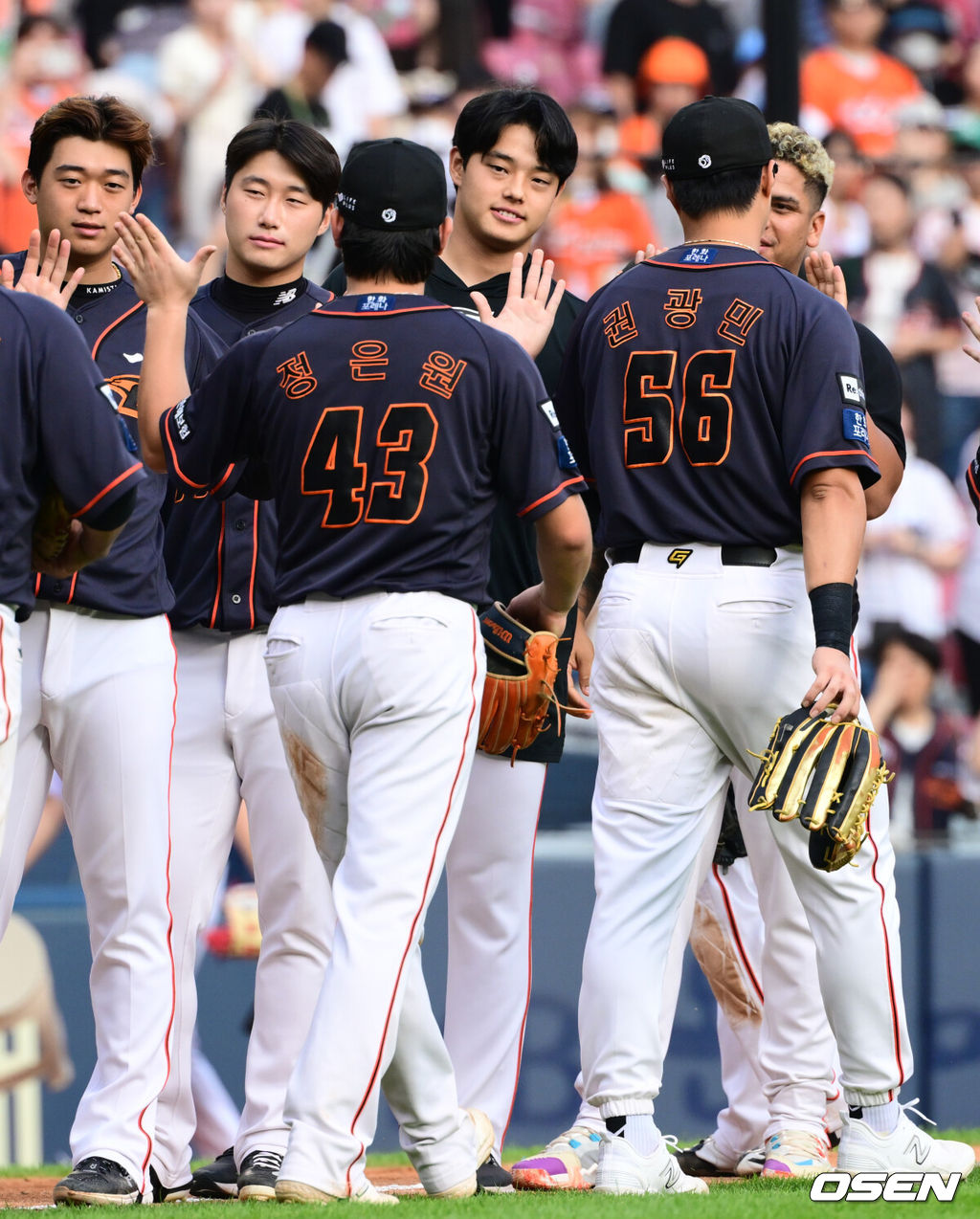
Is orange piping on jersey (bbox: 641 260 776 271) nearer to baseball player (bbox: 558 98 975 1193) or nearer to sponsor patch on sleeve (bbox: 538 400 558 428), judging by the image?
baseball player (bbox: 558 98 975 1193)

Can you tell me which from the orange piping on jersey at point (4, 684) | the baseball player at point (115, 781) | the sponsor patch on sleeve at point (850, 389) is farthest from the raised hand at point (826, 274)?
the orange piping on jersey at point (4, 684)

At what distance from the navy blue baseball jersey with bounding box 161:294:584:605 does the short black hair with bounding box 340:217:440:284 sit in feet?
0.20

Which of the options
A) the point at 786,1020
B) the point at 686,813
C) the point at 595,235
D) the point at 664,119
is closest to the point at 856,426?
the point at 686,813

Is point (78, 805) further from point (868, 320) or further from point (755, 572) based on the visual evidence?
point (868, 320)

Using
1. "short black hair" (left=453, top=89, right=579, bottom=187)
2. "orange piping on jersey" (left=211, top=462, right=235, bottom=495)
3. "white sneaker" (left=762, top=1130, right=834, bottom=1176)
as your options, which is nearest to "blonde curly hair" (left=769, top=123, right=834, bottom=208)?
"short black hair" (left=453, top=89, right=579, bottom=187)

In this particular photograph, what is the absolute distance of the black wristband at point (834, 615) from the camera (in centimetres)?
348

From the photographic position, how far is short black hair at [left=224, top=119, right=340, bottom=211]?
4.38 meters

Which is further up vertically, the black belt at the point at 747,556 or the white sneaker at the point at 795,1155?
the black belt at the point at 747,556

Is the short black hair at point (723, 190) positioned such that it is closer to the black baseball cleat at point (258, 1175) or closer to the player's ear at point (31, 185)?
the player's ear at point (31, 185)

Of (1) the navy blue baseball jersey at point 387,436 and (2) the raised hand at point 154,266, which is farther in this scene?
(2) the raised hand at point 154,266

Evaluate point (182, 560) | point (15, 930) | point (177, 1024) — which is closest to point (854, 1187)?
point (177, 1024)

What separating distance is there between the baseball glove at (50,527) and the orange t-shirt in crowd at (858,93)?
7506mm

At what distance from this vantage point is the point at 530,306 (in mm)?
4223

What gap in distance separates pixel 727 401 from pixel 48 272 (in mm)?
1547
